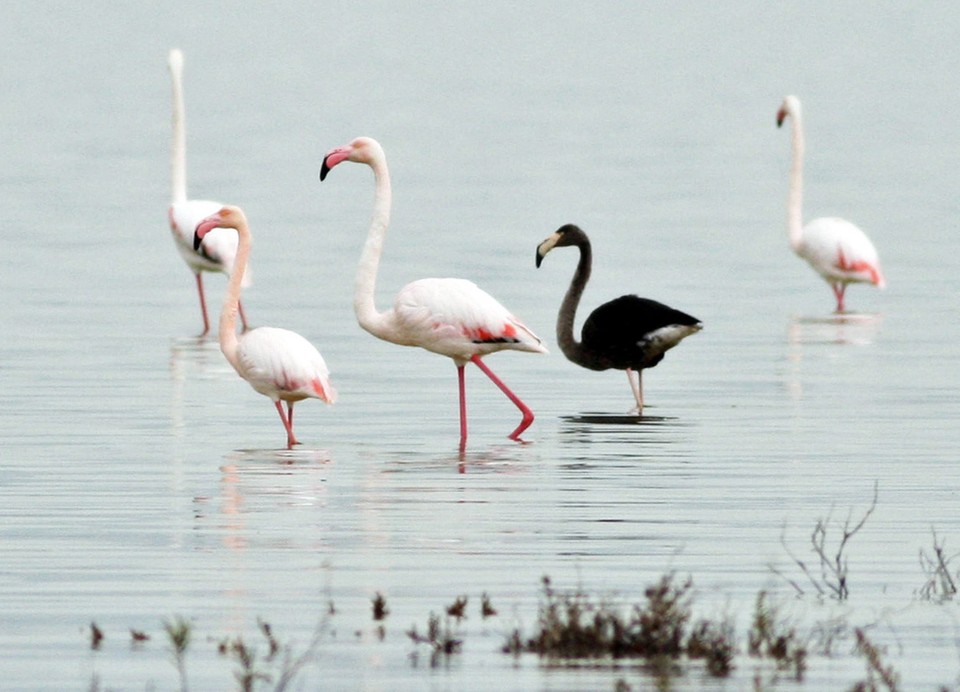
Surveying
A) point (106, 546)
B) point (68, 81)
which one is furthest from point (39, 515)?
point (68, 81)

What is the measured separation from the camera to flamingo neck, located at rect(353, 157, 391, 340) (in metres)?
15.6

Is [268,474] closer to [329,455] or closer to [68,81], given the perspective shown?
[329,455]

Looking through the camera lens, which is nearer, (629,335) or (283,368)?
(283,368)

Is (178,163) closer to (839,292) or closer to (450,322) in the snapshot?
(839,292)

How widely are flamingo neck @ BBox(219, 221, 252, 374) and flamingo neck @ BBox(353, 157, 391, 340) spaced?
2.36 ft

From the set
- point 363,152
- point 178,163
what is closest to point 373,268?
point 363,152

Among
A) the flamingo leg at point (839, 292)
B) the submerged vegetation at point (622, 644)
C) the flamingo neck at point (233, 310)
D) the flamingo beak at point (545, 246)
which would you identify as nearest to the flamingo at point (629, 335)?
the flamingo beak at point (545, 246)

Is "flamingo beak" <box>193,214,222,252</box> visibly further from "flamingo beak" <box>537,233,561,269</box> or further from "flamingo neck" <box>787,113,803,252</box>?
"flamingo neck" <box>787,113,803,252</box>

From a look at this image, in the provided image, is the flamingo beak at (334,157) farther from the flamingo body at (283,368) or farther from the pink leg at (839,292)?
the pink leg at (839,292)

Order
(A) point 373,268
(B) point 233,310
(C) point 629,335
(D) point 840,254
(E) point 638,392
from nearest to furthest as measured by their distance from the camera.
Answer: (B) point 233,310 < (A) point 373,268 < (C) point 629,335 < (E) point 638,392 < (D) point 840,254

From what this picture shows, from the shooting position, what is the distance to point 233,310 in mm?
15070

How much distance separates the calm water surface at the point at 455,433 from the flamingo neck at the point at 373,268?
62 centimetres

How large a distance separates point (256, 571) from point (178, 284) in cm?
1703

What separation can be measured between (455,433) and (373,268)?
4.72ft
